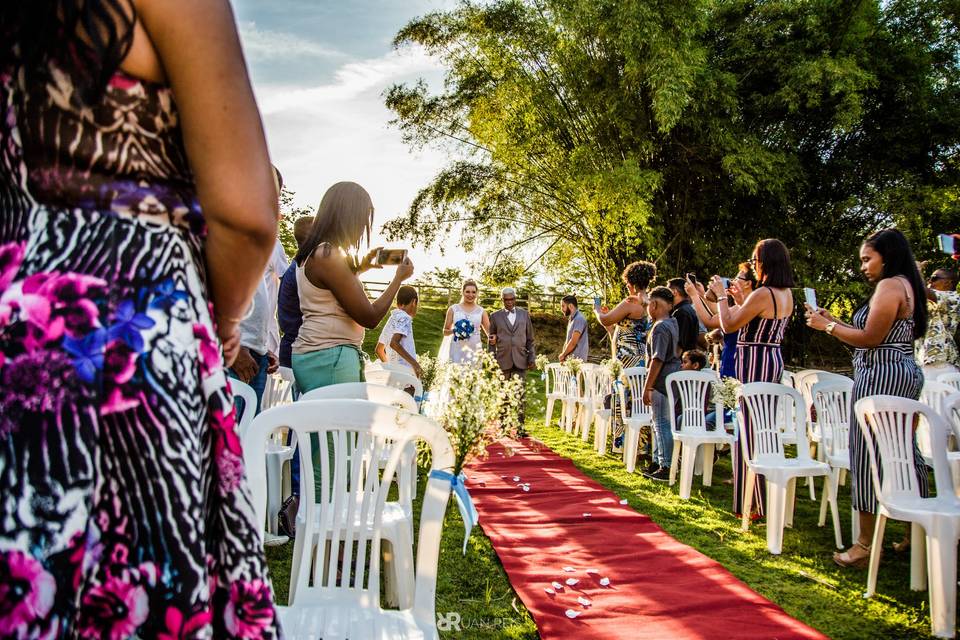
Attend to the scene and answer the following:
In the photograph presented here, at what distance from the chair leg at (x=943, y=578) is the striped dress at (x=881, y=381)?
0.79 m

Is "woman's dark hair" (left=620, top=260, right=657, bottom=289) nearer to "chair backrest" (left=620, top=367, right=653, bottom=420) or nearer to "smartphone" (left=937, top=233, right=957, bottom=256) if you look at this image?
"chair backrest" (left=620, top=367, right=653, bottom=420)

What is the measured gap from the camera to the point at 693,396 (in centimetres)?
640

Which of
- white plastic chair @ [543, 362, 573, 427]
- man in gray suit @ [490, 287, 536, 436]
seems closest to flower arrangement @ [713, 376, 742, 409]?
man in gray suit @ [490, 287, 536, 436]

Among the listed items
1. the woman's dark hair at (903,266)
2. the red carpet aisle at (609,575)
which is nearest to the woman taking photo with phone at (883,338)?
the woman's dark hair at (903,266)

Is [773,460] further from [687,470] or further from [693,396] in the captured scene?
[693,396]

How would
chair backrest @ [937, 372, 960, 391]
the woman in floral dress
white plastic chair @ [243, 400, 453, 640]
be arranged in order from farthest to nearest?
1. chair backrest @ [937, 372, 960, 391]
2. white plastic chair @ [243, 400, 453, 640]
3. the woman in floral dress

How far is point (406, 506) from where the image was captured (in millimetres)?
3111

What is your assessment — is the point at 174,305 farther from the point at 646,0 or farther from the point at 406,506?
the point at 646,0

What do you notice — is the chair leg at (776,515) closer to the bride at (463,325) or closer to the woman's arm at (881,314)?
the woman's arm at (881,314)

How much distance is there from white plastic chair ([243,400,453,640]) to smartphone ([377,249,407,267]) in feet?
3.41

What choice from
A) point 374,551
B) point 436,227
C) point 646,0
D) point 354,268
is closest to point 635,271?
point 354,268

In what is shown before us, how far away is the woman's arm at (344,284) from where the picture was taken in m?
3.25

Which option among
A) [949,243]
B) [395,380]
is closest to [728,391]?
[949,243]

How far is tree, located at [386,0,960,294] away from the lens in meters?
15.3
